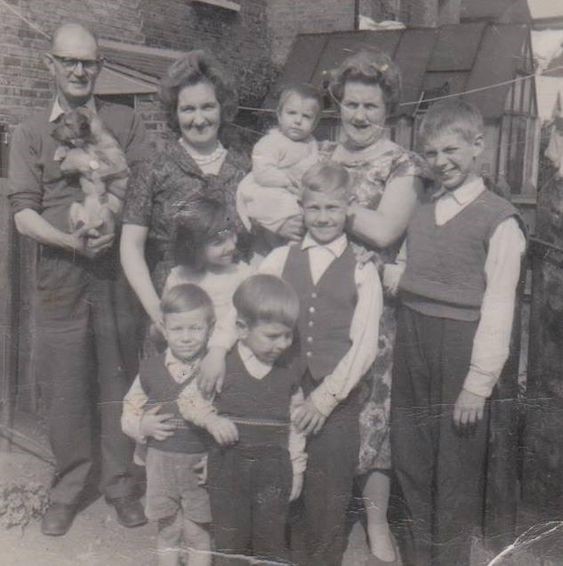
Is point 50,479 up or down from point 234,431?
down

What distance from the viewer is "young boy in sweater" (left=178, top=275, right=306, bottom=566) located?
2676mm

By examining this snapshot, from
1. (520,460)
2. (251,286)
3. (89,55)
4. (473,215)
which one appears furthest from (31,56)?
(520,460)

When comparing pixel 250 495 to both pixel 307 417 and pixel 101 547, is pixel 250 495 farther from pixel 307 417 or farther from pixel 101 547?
pixel 101 547

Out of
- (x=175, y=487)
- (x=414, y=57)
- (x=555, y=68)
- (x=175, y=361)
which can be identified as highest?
(x=414, y=57)

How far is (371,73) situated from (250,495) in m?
1.57

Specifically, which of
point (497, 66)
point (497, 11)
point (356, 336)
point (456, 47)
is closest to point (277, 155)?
point (356, 336)

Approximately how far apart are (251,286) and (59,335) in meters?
1.03

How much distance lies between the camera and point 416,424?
276 centimetres

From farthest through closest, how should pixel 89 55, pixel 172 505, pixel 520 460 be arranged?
pixel 520 460, pixel 89 55, pixel 172 505

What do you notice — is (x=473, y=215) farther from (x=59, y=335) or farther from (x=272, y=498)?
(x=59, y=335)

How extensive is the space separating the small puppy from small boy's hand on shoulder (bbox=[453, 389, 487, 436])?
1547 millimetres

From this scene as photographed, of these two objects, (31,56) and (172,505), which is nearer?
(172,505)

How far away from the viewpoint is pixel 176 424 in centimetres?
281

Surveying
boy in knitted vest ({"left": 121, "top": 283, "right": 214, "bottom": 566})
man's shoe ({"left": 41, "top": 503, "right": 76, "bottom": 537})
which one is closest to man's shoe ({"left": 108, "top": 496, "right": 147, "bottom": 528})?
man's shoe ({"left": 41, "top": 503, "right": 76, "bottom": 537})
